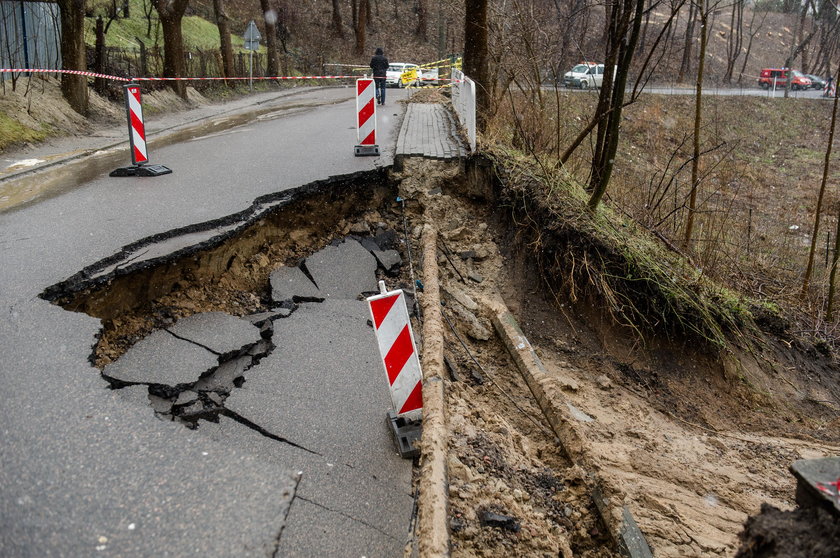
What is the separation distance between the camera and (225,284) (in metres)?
6.54

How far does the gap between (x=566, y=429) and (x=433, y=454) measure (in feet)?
6.37

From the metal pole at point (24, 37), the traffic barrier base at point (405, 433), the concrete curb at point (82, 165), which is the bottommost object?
the traffic barrier base at point (405, 433)

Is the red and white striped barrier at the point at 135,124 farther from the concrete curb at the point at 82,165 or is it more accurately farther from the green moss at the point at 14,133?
the green moss at the point at 14,133

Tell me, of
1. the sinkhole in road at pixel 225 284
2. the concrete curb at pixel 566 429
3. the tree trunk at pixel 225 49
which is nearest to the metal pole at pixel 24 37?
the sinkhole in road at pixel 225 284

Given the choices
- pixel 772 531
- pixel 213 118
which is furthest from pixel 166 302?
pixel 213 118

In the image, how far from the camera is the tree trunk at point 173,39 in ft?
62.6

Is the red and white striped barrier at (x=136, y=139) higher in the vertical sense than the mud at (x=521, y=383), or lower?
higher

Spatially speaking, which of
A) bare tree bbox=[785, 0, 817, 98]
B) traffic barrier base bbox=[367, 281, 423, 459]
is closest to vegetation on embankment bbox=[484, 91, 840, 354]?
traffic barrier base bbox=[367, 281, 423, 459]

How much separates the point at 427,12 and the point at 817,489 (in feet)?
166

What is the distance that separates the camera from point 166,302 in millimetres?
5867

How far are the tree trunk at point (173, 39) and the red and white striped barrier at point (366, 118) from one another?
36.5ft

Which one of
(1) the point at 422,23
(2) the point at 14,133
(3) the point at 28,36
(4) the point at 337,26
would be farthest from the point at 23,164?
(1) the point at 422,23

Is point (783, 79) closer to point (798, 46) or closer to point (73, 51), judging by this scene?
point (798, 46)

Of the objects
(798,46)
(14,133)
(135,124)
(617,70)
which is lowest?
(14,133)
